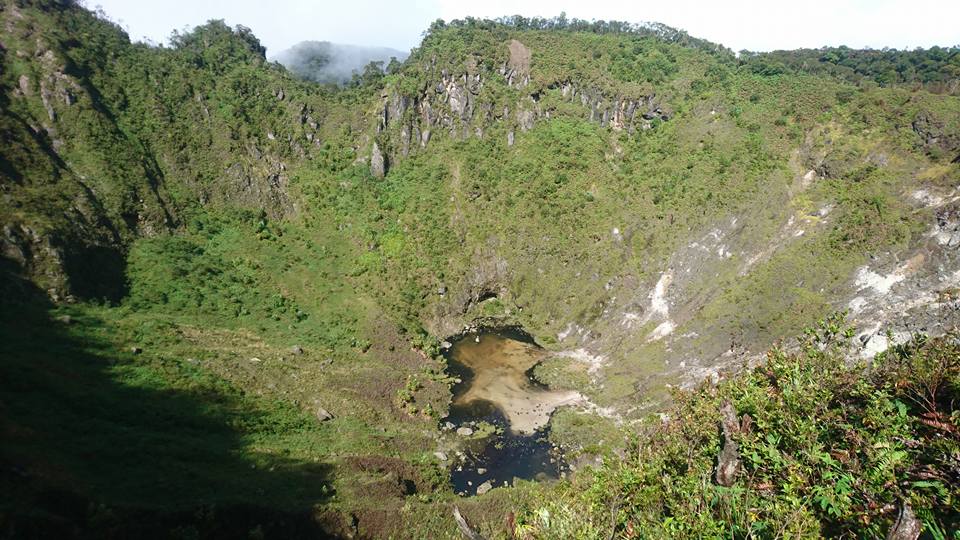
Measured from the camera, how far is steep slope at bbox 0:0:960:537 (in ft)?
94.4

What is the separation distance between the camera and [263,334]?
44.8m

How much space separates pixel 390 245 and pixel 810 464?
5447 centimetres

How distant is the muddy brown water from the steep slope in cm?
153

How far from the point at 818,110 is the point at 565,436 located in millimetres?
44493

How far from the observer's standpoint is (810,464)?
1194 cm

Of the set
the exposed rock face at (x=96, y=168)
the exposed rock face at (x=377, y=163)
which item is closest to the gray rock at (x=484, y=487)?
the exposed rock face at (x=96, y=168)

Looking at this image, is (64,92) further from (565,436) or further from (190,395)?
(565,436)

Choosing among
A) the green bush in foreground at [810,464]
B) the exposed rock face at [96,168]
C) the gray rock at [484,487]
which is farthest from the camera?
the exposed rock face at [96,168]

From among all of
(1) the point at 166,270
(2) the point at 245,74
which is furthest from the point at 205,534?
(2) the point at 245,74

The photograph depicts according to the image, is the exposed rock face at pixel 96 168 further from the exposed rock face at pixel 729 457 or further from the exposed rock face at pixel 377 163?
the exposed rock face at pixel 729 457

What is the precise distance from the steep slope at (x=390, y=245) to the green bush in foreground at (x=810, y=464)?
1.99 metres

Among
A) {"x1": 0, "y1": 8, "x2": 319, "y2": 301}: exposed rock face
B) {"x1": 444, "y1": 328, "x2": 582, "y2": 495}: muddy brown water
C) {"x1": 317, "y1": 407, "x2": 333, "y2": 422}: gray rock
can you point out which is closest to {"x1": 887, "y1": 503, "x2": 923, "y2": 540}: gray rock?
{"x1": 444, "y1": 328, "x2": 582, "y2": 495}: muddy brown water

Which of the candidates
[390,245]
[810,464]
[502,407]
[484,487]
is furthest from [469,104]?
[810,464]

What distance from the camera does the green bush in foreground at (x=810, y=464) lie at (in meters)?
9.73
